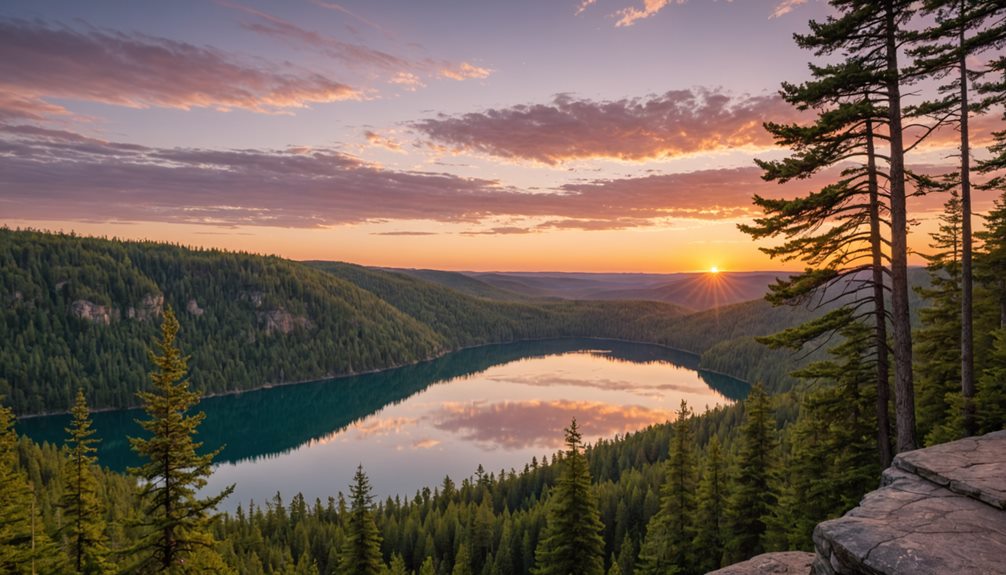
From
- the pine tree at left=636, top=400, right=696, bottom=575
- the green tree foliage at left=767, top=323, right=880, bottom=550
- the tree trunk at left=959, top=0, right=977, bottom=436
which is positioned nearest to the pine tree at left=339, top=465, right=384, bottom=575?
the pine tree at left=636, top=400, right=696, bottom=575

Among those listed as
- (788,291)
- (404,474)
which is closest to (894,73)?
(788,291)

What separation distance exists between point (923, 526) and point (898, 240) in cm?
911

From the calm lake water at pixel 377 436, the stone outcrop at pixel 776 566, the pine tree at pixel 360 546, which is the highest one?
the stone outcrop at pixel 776 566

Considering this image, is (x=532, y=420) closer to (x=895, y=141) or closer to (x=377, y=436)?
(x=377, y=436)

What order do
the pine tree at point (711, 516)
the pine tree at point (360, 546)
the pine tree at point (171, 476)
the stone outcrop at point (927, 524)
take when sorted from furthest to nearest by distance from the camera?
1. the pine tree at point (711, 516)
2. the pine tree at point (360, 546)
3. the pine tree at point (171, 476)
4. the stone outcrop at point (927, 524)

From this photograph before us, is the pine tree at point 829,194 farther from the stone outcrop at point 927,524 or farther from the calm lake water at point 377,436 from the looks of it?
the calm lake water at point 377,436

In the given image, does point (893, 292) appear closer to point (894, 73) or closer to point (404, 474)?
point (894, 73)

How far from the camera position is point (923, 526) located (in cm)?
1034

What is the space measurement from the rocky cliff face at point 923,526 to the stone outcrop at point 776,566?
0.07ft

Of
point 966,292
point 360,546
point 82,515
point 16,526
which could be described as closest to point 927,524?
point 966,292

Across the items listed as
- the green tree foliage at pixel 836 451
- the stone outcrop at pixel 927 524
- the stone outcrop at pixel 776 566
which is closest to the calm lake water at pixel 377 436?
the green tree foliage at pixel 836 451

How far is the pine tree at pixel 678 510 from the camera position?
109 feet

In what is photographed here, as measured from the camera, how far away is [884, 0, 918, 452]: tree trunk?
1580cm

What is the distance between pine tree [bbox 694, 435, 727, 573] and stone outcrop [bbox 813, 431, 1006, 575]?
775 inches
